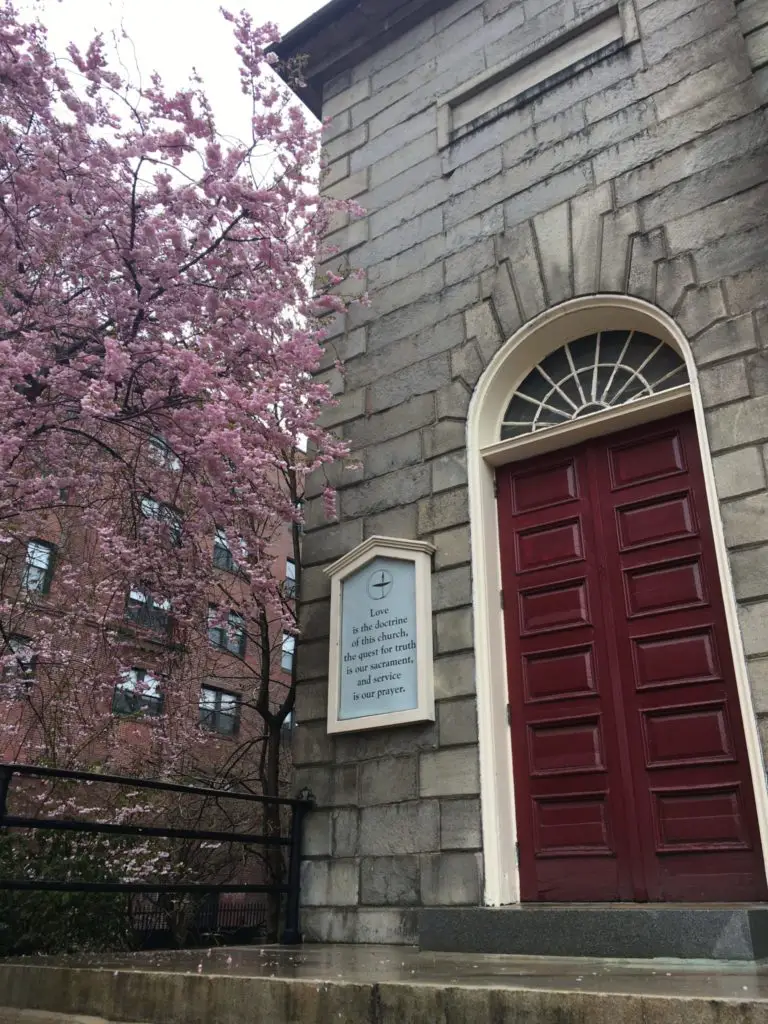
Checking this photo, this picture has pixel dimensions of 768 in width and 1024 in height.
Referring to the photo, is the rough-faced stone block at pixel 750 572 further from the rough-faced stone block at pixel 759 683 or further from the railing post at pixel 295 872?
the railing post at pixel 295 872

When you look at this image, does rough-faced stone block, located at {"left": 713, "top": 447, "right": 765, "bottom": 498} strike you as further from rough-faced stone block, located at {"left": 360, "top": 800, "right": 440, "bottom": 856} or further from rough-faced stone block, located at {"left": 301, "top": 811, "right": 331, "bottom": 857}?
rough-faced stone block, located at {"left": 301, "top": 811, "right": 331, "bottom": 857}

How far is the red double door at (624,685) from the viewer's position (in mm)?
4879

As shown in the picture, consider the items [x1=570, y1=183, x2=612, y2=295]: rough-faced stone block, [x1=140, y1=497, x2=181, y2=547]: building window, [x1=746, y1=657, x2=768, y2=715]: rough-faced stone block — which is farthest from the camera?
[x1=140, y1=497, x2=181, y2=547]: building window

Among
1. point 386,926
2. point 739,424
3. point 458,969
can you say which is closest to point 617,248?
point 739,424

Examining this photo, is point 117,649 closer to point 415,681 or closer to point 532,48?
point 415,681

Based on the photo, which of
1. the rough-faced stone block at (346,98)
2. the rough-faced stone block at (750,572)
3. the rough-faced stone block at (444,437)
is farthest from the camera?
the rough-faced stone block at (346,98)

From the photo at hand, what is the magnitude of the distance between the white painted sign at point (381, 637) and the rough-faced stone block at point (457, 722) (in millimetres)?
96

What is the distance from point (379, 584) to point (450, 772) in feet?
5.18

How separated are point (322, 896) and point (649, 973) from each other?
328cm

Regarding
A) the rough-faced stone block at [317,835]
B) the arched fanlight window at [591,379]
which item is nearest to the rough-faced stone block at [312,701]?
the rough-faced stone block at [317,835]

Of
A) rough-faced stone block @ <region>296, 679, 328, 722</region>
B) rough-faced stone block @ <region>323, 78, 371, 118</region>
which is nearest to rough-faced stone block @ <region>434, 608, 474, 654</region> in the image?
rough-faced stone block @ <region>296, 679, 328, 722</region>

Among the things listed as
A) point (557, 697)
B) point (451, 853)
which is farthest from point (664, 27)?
point (451, 853)

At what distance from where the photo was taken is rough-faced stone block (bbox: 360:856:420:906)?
5.48m

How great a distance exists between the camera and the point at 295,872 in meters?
5.99
